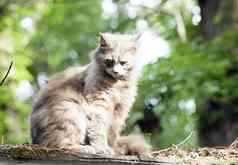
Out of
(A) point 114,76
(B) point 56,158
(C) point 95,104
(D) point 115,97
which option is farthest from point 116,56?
(B) point 56,158

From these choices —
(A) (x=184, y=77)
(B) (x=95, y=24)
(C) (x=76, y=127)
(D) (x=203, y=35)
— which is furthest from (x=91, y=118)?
(B) (x=95, y=24)

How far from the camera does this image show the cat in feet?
17.0

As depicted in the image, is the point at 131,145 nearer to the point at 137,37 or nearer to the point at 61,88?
the point at 61,88

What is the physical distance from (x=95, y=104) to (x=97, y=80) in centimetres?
33

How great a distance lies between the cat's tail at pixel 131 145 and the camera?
209 inches

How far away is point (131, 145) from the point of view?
5.48m

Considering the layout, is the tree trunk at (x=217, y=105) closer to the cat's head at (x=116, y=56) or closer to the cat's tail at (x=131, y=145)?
the cat's head at (x=116, y=56)

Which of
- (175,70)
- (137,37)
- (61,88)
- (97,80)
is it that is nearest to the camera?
(61,88)

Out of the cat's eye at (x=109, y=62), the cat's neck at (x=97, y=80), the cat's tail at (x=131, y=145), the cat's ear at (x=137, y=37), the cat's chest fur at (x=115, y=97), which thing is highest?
the cat's ear at (x=137, y=37)

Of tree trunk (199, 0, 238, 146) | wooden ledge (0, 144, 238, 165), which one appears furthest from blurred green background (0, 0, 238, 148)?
wooden ledge (0, 144, 238, 165)

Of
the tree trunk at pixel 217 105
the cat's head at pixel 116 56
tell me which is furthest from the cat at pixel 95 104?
the tree trunk at pixel 217 105

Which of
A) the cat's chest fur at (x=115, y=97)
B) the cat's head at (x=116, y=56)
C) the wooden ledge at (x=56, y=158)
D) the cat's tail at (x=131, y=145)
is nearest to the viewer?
the wooden ledge at (x=56, y=158)

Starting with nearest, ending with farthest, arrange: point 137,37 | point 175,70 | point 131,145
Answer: point 131,145 → point 137,37 → point 175,70

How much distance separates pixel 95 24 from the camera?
1708cm
